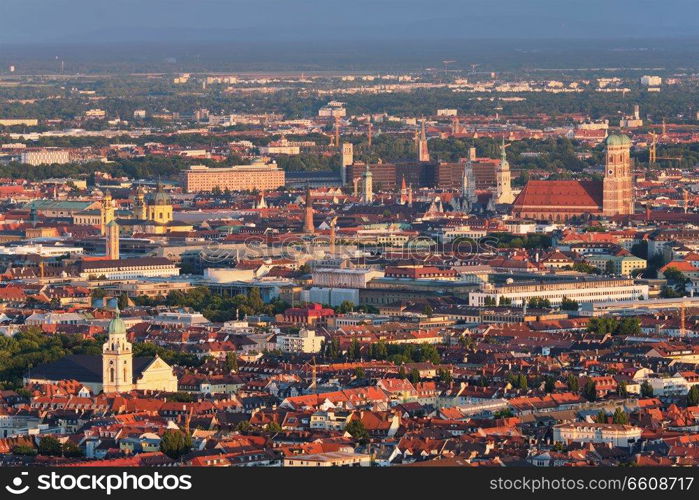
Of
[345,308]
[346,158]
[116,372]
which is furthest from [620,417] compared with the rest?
[346,158]

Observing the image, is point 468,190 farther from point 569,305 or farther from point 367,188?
point 569,305

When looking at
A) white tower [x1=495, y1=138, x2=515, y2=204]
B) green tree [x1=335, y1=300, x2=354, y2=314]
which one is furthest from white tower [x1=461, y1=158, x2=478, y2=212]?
green tree [x1=335, y1=300, x2=354, y2=314]

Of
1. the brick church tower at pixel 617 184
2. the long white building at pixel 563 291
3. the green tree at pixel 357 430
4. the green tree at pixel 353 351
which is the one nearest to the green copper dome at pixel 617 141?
the brick church tower at pixel 617 184

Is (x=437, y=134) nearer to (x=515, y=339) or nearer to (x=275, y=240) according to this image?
(x=275, y=240)

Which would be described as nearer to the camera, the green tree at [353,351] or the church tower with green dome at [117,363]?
the church tower with green dome at [117,363]

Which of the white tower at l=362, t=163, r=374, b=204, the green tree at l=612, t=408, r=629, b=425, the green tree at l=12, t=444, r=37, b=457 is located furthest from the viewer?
the white tower at l=362, t=163, r=374, b=204

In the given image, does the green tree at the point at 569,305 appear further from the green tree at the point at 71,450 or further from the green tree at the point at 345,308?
the green tree at the point at 71,450

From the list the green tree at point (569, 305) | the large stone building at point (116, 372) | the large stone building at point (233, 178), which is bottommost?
the large stone building at point (233, 178)

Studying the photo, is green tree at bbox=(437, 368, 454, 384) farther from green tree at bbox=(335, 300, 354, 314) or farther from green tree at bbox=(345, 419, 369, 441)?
green tree at bbox=(335, 300, 354, 314)
